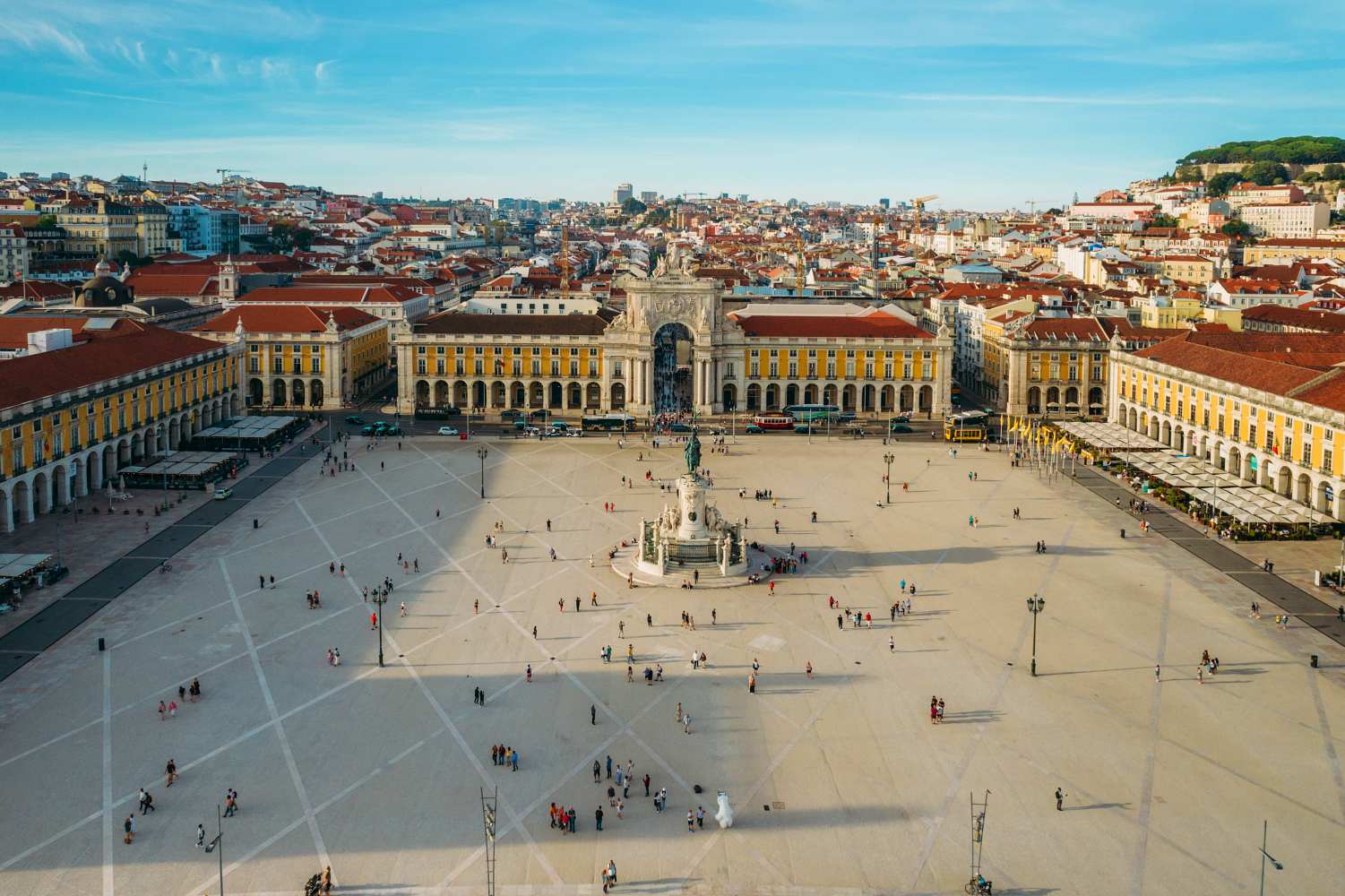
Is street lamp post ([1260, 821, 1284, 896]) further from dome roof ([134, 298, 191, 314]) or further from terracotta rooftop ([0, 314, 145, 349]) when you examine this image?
dome roof ([134, 298, 191, 314])

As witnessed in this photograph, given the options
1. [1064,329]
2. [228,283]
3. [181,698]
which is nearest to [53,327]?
[228,283]

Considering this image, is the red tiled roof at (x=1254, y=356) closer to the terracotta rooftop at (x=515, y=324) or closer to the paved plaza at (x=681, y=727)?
the paved plaza at (x=681, y=727)

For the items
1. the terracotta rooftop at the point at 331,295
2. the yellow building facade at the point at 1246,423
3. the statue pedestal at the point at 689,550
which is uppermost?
the terracotta rooftop at the point at 331,295

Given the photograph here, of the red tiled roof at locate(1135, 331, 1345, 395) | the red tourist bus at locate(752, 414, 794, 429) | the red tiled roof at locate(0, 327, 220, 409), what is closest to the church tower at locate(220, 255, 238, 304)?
the red tiled roof at locate(0, 327, 220, 409)

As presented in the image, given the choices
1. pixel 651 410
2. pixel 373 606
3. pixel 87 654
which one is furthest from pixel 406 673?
pixel 651 410

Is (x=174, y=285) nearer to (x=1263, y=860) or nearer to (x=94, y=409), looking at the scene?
(x=94, y=409)

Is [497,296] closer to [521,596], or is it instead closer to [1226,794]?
[521,596]

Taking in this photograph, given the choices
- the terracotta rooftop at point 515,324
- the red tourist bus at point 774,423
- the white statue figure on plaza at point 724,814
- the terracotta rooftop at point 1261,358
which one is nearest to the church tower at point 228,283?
the terracotta rooftop at point 515,324
